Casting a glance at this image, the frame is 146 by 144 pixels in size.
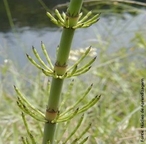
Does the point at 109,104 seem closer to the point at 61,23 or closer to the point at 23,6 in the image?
the point at 61,23

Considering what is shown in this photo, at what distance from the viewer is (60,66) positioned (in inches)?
14.7

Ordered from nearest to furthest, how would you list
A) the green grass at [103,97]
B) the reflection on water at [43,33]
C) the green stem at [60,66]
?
the green stem at [60,66], the green grass at [103,97], the reflection on water at [43,33]

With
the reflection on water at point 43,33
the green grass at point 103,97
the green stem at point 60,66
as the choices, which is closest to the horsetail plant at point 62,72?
the green stem at point 60,66

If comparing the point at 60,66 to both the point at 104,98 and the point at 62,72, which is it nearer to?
the point at 62,72

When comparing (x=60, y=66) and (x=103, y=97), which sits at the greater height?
(x=103, y=97)

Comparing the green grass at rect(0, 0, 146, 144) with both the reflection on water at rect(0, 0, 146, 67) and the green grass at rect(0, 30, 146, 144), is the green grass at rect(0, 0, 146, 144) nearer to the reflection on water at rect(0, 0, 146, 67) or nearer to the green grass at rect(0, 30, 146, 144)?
the green grass at rect(0, 30, 146, 144)

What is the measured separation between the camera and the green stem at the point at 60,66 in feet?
1.14

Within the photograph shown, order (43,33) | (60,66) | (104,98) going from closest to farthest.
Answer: (60,66) < (104,98) < (43,33)

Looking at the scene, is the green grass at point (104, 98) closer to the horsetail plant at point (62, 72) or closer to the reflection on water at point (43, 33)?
the reflection on water at point (43, 33)

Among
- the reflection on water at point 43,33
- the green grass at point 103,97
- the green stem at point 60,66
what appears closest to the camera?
the green stem at point 60,66

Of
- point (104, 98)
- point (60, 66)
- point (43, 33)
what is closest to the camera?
point (60, 66)

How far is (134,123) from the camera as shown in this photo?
1238mm

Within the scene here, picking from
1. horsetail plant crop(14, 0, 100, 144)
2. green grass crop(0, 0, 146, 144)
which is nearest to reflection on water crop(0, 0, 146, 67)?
green grass crop(0, 0, 146, 144)

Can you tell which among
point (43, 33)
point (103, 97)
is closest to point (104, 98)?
point (103, 97)
